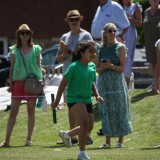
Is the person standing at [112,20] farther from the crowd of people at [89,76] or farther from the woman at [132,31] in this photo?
the woman at [132,31]

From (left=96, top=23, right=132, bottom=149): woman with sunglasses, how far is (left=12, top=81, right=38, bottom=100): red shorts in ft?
4.03

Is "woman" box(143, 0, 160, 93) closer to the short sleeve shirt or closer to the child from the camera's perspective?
the short sleeve shirt

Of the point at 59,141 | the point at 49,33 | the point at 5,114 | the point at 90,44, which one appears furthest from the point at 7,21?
the point at 90,44

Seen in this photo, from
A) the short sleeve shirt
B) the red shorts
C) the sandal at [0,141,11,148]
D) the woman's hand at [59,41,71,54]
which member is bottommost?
the sandal at [0,141,11,148]

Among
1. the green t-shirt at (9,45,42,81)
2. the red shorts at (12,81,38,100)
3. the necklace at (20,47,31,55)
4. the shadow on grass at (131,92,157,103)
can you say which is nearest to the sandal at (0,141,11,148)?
the red shorts at (12,81,38,100)

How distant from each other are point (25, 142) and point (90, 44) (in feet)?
11.3

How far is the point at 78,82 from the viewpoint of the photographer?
44.2 feet

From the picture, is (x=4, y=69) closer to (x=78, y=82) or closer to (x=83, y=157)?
(x=78, y=82)

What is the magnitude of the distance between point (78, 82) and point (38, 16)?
23.3 m

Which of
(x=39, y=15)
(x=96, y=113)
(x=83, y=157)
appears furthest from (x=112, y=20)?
(x=39, y=15)

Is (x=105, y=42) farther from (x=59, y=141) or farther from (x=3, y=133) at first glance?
(x=3, y=133)

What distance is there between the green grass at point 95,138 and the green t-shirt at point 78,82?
2.65 feet

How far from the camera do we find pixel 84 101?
1354 cm

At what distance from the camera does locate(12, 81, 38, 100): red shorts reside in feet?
52.6
